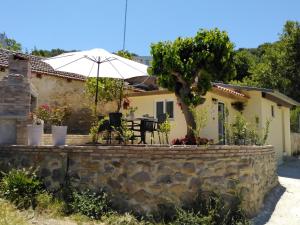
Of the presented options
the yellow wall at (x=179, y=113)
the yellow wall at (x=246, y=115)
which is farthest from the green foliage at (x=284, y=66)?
the yellow wall at (x=179, y=113)

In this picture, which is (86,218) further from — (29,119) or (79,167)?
(29,119)

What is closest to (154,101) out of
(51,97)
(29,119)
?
(51,97)

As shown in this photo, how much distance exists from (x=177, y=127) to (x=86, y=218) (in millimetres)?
9463

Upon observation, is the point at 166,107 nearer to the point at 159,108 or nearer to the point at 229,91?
the point at 159,108

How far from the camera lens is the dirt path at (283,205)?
9.68m

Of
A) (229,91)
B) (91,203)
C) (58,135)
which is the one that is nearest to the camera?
(91,203)

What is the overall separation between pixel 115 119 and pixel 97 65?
2214 millimetres

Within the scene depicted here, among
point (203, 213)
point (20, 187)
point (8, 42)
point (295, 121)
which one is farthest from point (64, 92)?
point (8, 42)

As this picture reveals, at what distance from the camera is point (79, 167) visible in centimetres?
882

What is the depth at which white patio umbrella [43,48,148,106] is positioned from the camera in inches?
445

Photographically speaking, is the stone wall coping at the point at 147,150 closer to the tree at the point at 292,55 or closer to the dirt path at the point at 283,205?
the dirt path at the point at 283,205

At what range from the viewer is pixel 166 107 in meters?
17.3

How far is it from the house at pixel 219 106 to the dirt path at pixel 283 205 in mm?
2937

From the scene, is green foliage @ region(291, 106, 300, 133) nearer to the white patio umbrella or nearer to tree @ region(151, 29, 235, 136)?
tree @ region(151, 29, 235, 136)
